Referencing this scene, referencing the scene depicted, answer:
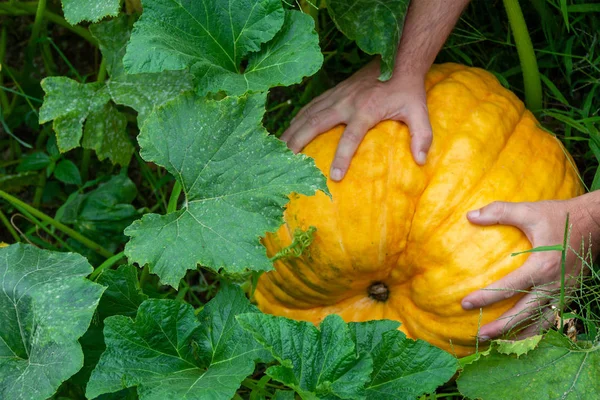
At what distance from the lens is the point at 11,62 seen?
2738 mm

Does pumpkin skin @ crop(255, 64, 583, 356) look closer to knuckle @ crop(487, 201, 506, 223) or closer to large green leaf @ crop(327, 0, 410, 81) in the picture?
knuckle @ crop(487, 201, 506, 223)

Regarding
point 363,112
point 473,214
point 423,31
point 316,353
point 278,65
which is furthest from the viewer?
point 423,31

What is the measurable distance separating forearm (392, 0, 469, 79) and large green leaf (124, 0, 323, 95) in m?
0.39

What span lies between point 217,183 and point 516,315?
2.42 feet

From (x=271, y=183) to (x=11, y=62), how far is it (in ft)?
5.05

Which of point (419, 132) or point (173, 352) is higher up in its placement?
point (419, 132)

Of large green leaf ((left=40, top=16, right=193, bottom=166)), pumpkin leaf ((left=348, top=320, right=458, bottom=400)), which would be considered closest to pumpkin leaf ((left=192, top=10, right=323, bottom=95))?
large green leaf ((left=40, top=16, right=193, bottom=166))

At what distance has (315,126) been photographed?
2.01 meters

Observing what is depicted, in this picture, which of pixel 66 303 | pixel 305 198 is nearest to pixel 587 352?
pixel 305 198

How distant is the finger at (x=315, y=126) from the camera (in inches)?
78.4

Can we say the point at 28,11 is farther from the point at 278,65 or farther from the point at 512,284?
the point at 512,284

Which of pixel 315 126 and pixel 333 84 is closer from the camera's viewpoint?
pixel 315 126

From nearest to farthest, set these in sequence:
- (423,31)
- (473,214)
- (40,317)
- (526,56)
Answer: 1. (40,317)
2. (473,214)
3. (423,31)
4. (526,56)

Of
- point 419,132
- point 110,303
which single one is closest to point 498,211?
point 419,132
